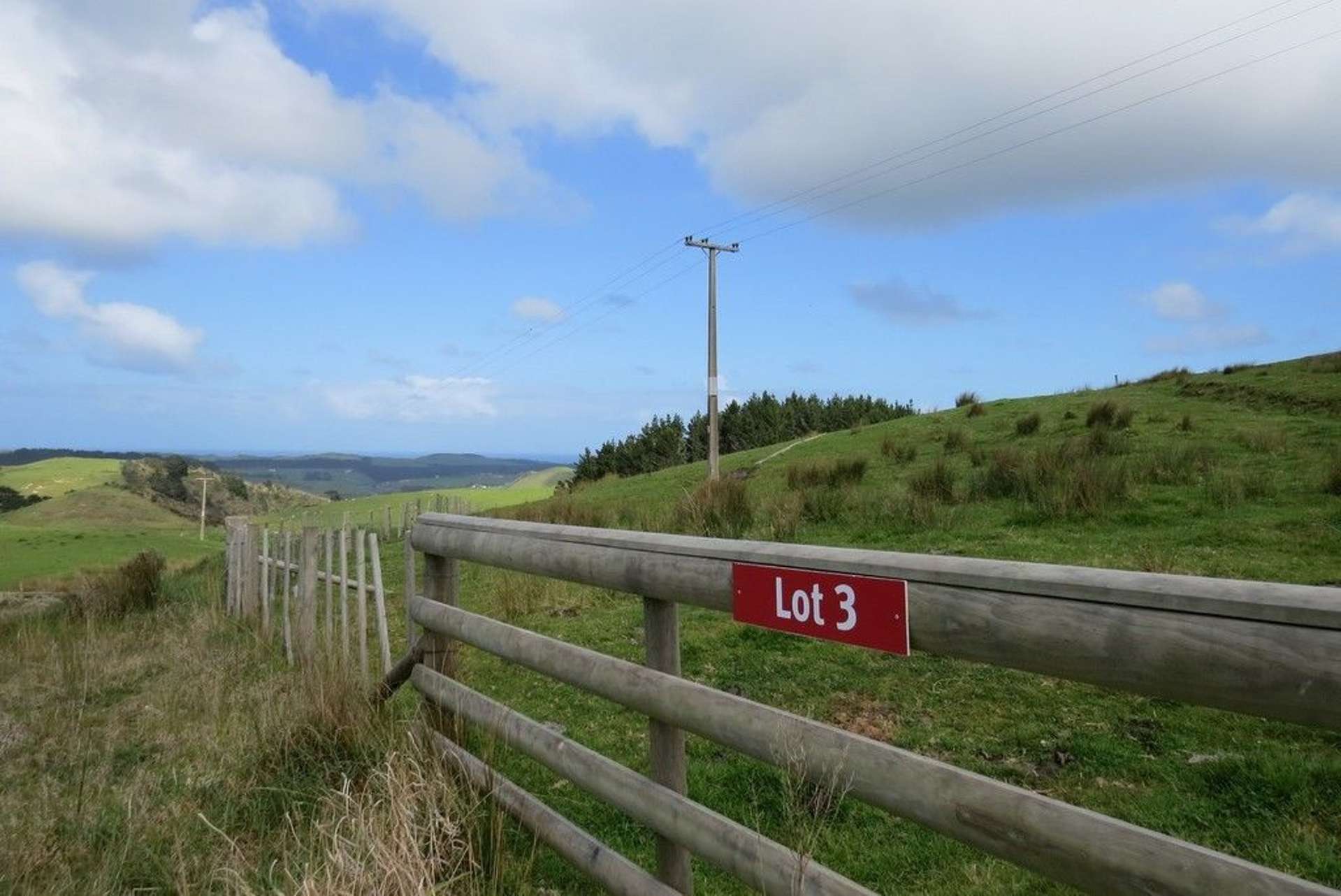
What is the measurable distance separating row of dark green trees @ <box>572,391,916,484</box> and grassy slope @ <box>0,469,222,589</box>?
24.3 m

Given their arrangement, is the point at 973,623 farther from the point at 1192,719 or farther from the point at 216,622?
the point at 216,622

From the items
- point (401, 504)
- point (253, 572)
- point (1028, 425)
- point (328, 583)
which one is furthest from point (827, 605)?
point (401, 504)

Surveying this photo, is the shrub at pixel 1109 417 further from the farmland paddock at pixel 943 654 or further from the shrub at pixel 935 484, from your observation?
the farmland paddock at pixel 943 654

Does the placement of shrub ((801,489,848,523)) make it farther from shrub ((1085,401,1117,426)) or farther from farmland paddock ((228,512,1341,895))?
farmland paddock ((228,512,1341,895))

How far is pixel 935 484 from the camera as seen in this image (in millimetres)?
12484

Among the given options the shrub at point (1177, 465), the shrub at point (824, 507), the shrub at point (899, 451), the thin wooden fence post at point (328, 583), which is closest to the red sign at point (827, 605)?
the thin wooden fence post at point (328, 583)

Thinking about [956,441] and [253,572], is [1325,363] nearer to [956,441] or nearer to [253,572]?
[956,441]

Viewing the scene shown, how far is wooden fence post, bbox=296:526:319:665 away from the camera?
7.51m

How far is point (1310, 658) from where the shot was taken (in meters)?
1.46

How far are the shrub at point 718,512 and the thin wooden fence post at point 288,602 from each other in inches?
183

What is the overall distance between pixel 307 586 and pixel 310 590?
0.24ft

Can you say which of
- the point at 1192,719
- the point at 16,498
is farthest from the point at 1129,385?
the point at 16,498

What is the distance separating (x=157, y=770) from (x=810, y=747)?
4.18 metres

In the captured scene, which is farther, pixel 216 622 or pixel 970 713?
pixel 216 622
